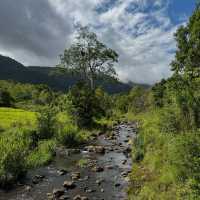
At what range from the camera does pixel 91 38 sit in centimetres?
6588

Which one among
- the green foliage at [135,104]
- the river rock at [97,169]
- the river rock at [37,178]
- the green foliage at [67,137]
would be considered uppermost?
the green foliage at [135,104]

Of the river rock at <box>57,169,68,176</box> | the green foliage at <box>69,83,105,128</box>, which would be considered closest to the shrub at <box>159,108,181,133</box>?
the river rock at <box>57,169,68,176</box>

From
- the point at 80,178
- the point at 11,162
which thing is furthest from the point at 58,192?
the point at 80,178

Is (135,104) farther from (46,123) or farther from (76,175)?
(76,175)

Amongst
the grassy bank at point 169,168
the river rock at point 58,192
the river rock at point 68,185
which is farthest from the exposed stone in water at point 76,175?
the grassy bank at point 169,168

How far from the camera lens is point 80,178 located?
25875mm

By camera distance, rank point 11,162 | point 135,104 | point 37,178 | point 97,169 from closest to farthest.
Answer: point 11,162
point 37,178
point 97,169
point 135,104

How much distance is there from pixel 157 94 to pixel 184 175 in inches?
3268

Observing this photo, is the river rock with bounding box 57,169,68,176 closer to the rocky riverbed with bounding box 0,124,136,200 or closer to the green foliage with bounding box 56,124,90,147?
the rocky riverbed with bounding box 0,124,136,200

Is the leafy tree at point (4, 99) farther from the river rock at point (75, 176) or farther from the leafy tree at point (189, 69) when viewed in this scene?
the river rock at point (75, 176)

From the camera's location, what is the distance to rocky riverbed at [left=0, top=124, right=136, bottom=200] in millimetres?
21406

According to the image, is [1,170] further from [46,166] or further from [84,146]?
[84,146]

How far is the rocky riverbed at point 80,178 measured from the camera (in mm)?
21406

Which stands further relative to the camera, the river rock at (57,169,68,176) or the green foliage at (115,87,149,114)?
the green foliage at (115,87,149,114)
